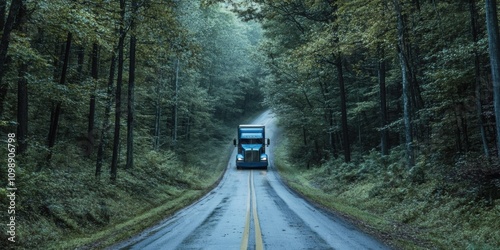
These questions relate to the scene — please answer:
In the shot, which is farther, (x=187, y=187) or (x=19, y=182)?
(x=187, y=187)

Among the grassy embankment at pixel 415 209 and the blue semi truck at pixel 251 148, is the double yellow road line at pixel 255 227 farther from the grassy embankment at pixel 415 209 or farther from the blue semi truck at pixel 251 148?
the blue semi truck at pixel 251 148

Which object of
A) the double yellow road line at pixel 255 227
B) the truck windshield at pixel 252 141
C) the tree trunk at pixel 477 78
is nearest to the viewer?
the double yellow road line at pixel 255 227

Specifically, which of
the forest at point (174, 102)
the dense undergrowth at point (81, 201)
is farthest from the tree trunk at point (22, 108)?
the dense undergrowth at point (81, 201)

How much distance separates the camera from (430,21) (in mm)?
Answer: 14828

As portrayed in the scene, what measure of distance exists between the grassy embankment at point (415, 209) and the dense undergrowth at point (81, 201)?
6.78 meters

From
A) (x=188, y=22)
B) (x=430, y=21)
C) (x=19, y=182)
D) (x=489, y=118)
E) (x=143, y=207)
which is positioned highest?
(x=188, y=22)

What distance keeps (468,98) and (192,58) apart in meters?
10.8

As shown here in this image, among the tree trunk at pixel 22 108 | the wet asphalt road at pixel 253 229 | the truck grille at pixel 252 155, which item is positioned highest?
the tree trunk at pixel 22 108

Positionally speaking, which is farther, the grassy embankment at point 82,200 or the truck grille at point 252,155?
the truck grille at point 252,155

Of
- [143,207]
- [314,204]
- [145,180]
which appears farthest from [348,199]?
[145,180]

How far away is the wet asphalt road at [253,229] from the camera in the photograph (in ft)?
24.7

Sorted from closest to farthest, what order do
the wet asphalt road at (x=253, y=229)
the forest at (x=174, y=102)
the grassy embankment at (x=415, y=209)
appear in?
1. the wet asphalt road at (x=253, y=229)
2. the grassy embankment at (x=415, y=209)
3. the forest at (x=174, y=102)

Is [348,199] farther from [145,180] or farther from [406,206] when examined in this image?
[145,180]

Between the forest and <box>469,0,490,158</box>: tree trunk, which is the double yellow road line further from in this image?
<box>469,0,490,158</box>: tree trunk
